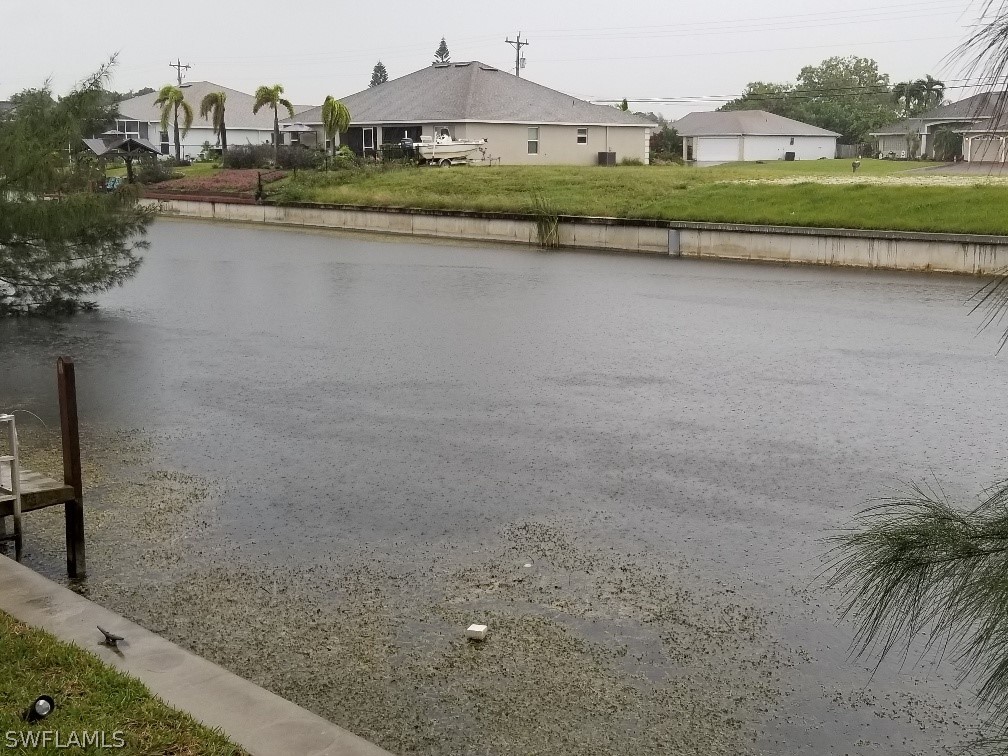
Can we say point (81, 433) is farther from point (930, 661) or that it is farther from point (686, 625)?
point (930, 661)

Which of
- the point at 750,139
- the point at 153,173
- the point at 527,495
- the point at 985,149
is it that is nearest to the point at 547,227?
the point at 527,495

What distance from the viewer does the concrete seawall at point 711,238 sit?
1018 inches

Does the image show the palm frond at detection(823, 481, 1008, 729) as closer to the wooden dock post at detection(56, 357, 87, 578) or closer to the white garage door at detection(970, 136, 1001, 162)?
the white garage door at detection(970, 136, 1001, 162)

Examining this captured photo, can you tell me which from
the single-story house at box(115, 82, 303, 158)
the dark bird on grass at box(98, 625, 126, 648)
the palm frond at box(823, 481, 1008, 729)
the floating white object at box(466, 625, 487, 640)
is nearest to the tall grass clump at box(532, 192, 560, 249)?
the floating white object at box(466, 625, 487, 640)

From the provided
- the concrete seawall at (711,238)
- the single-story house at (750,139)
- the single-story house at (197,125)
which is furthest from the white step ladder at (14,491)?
the single-story house at (197,125)

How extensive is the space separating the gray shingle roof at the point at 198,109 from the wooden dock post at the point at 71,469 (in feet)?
241

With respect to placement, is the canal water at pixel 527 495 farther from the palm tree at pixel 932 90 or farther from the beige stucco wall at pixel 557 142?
the beige stucco wall at pixel 557 142

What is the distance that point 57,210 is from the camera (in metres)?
16.8

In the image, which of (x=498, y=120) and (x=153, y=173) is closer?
(x=153, y=173)

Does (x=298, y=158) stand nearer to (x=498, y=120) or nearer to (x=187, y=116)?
(x=498, y=120)

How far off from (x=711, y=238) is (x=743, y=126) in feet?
159

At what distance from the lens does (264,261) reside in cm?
2995

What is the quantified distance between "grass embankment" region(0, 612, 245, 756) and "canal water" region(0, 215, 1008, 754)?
42.2 inches

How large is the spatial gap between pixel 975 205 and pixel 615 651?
81.9 feet
